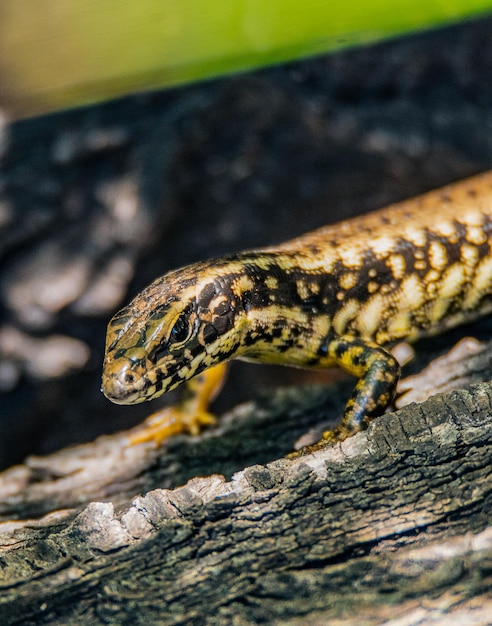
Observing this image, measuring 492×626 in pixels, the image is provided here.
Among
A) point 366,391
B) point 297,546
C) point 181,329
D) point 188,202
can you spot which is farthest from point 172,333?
point 188,202

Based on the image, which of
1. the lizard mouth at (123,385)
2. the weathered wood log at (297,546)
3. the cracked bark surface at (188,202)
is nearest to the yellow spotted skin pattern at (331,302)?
the lizard mouth at (123,385)

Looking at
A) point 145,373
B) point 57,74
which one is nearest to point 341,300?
point 145,373

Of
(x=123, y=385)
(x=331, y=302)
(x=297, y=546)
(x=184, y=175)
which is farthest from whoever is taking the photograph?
(x=184, y=175)

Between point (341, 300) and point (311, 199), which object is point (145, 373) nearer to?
point (341, 300)

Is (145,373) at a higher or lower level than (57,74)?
lower

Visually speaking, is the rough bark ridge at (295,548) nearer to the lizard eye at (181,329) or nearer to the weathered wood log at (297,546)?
the weathered wood log at (297,546)

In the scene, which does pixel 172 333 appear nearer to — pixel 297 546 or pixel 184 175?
pixel 297 546

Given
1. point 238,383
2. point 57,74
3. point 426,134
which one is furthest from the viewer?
point 238,383
